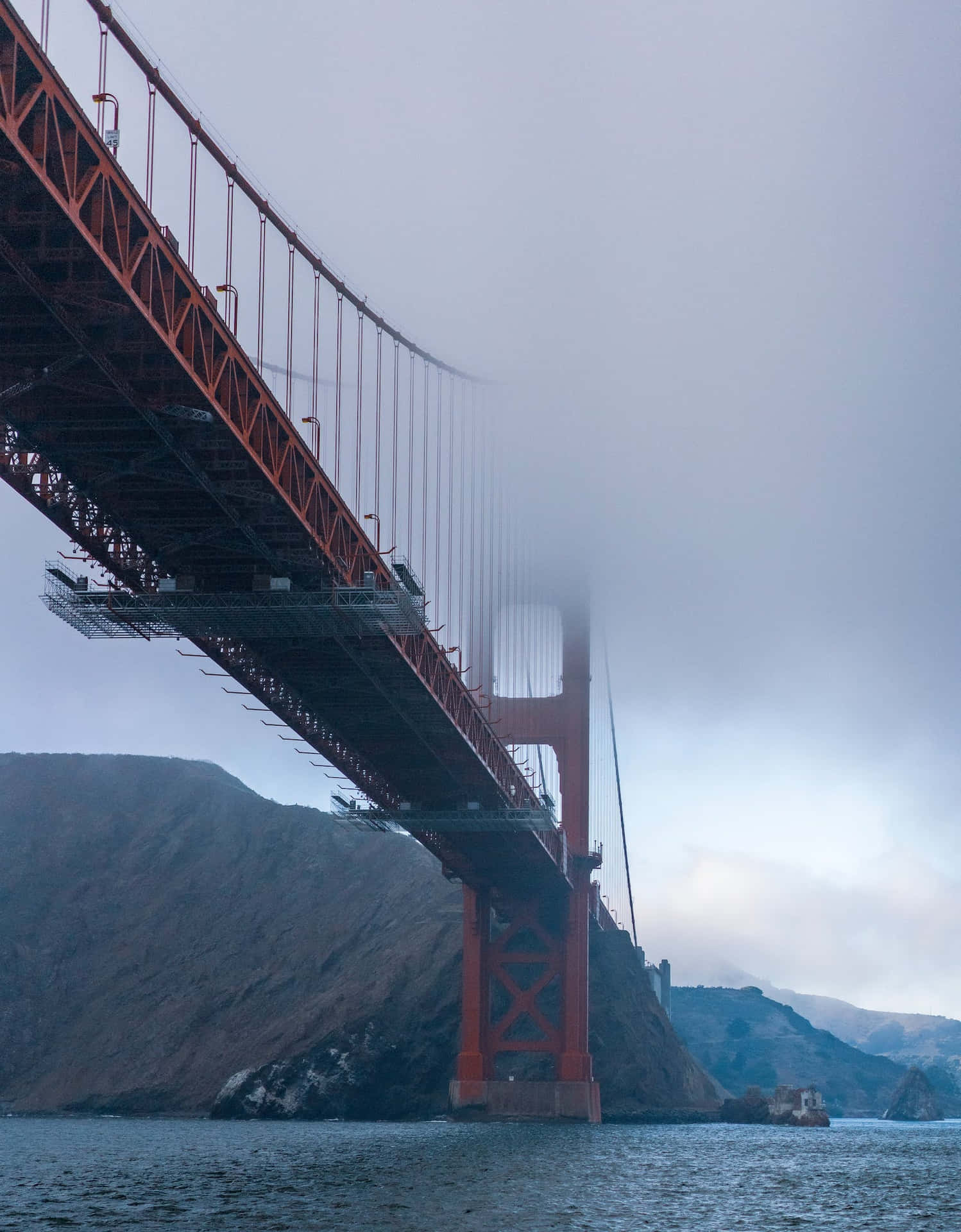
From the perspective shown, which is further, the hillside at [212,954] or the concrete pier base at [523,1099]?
the hillside at [212,954]

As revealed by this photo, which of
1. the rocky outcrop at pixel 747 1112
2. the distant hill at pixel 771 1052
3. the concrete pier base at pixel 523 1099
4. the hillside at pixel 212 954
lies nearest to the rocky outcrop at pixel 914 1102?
the distant hill at pixel 771 1052

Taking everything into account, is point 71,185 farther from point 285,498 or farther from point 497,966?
point 497,966

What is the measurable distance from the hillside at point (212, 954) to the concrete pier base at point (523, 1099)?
19.7 feet

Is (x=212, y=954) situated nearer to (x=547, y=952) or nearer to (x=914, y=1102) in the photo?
(x=547, y=952)

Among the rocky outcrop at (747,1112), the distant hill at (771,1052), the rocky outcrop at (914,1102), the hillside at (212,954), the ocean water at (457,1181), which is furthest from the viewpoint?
the distant hill at (771,1052)

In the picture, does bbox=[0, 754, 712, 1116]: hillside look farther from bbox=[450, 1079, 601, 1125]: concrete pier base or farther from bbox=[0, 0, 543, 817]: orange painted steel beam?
bbox=[0, 0, 543, 817]: orange painted steel beam

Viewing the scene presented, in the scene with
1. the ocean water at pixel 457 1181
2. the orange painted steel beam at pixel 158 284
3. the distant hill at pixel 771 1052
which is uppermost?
the orange painted steel beam at pixel 158 284

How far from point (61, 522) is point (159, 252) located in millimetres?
7954

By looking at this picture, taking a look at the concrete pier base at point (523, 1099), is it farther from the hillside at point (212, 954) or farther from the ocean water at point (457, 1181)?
the hillside at point (212, 954)

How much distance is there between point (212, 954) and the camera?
91.8 m

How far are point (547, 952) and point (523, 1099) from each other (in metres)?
6.44

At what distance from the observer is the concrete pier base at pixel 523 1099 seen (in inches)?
2589

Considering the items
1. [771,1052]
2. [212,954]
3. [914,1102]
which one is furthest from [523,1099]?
[771,1052]

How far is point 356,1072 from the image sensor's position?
237 ft
